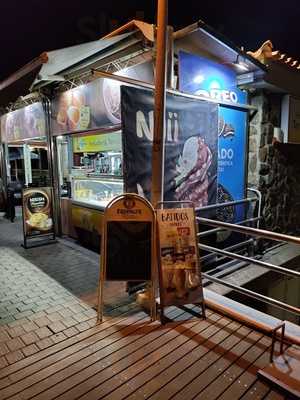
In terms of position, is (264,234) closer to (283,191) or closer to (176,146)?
(176,146)

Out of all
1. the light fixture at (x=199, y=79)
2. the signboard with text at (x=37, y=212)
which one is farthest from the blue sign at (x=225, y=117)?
the signboard with text at (x=37, y=212)

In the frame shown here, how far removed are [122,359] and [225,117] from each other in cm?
412

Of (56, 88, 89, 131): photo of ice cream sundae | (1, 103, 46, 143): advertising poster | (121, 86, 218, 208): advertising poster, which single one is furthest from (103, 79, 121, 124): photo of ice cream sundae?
(1, 103, 46, 143): advertising poster

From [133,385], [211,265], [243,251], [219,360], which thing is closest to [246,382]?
[219,360]

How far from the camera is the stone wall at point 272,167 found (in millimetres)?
5957

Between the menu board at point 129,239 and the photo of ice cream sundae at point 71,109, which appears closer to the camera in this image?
the menu board at point 129,239

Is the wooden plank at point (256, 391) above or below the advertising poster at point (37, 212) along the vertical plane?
below

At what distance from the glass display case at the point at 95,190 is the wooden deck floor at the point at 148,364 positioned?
3.06 metres

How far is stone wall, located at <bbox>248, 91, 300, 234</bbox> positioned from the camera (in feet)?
19.5

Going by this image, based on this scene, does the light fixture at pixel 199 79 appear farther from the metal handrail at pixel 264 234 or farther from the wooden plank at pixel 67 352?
the wooden plank at pixel 67 352

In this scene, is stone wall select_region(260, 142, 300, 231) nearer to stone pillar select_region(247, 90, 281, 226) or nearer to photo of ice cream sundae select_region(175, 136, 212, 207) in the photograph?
stone pillar select_region(247, 90, 281, 226)

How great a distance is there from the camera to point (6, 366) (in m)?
2.57

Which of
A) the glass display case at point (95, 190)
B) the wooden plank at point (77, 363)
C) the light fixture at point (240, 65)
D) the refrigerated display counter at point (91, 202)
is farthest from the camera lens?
the glass display case at point (95, 190)

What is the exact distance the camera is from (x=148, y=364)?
8.41 ft
